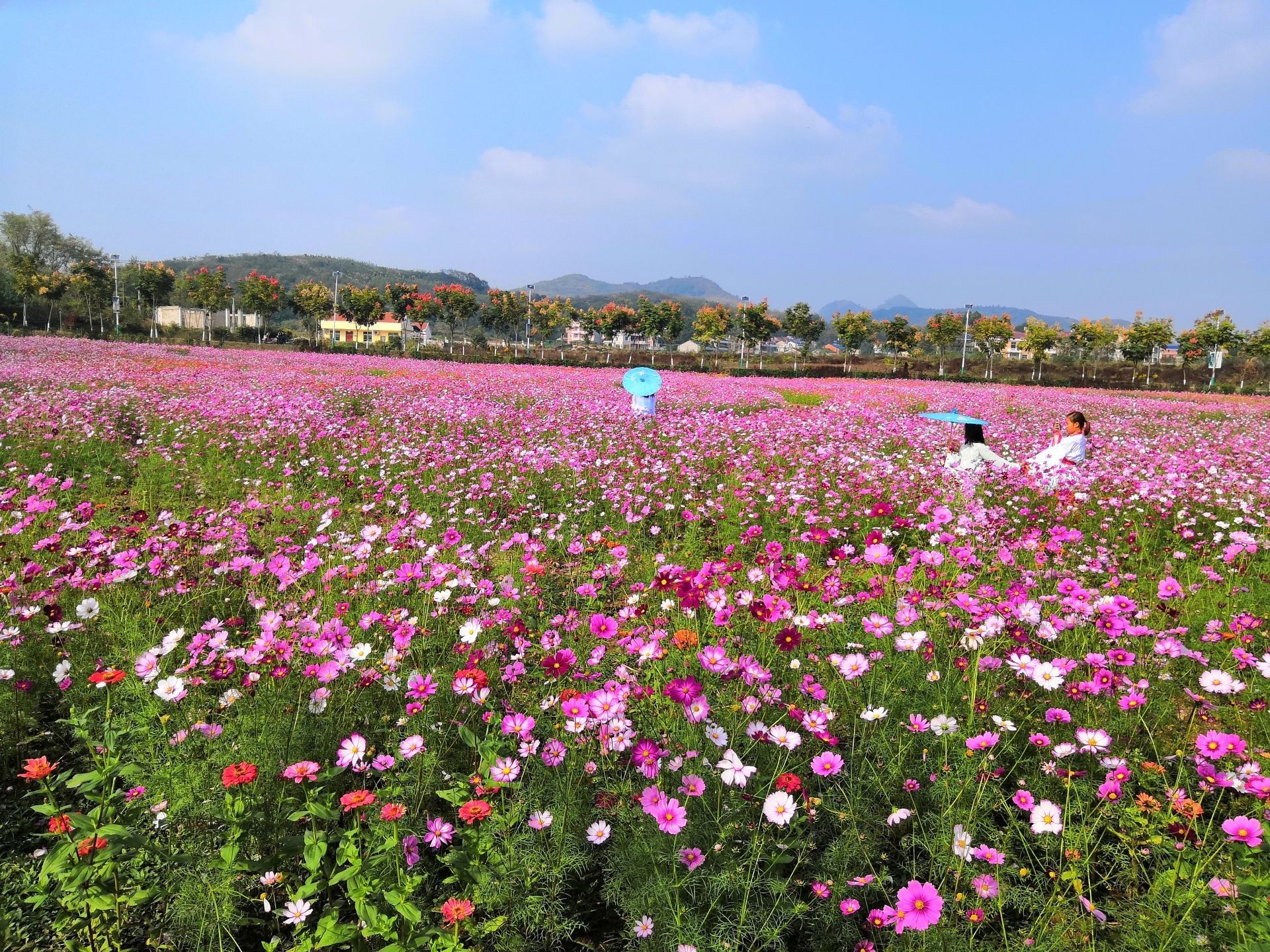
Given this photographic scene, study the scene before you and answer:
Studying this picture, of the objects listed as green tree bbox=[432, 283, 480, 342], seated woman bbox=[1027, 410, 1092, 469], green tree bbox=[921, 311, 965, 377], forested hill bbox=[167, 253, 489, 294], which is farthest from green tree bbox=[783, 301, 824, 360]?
forested hill bbox=[167, 253, 489, 294]

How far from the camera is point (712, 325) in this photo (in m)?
61.1

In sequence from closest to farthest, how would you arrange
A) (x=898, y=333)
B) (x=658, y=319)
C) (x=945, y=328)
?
(x=898, y=333)
(x=945, y=328)
(x=658, y=319)

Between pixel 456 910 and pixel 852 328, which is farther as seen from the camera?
pixel 852 328

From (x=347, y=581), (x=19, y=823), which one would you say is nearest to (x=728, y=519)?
(x=347, y=581)

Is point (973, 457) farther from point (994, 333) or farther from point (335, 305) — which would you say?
point (335, 305)

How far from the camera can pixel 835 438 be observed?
29.8 ft

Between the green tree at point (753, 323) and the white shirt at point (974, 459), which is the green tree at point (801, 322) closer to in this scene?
the green tree at point (753, 323)

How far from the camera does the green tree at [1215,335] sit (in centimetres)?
4038

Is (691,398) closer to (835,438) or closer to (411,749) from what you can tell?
(835,438)

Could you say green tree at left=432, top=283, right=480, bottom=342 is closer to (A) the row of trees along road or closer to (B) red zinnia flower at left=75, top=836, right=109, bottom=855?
(A) the row of trees along road

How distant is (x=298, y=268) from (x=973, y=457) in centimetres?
18158

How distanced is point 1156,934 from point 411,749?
6.74ft

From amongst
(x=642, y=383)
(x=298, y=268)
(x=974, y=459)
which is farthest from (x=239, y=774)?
(x=298, y=268)

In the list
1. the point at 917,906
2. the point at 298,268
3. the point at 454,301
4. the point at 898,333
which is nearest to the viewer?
the point at 917,906
